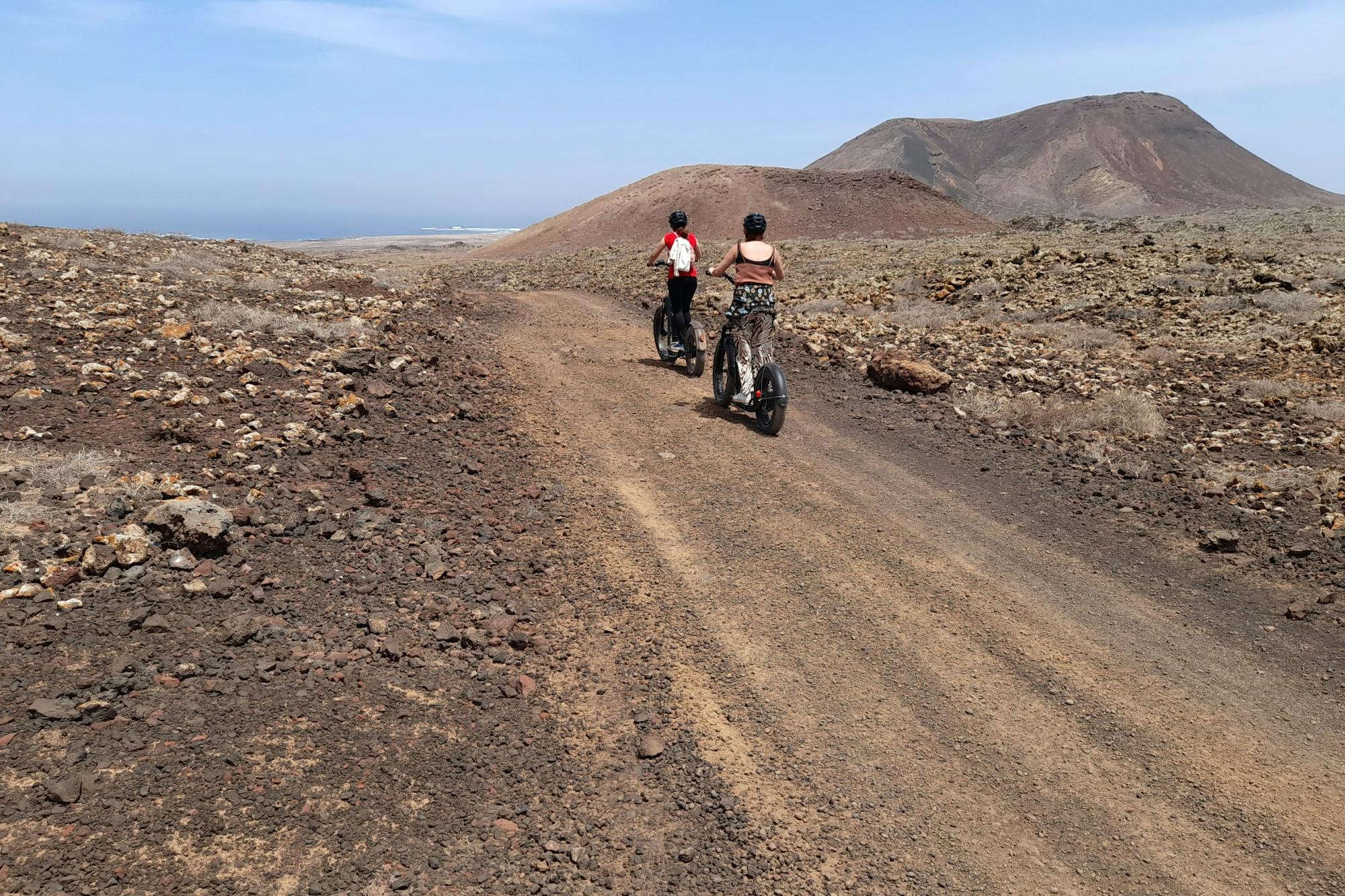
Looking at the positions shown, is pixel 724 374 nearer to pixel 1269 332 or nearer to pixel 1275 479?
A: pixel 1275 479

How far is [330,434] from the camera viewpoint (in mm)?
8023

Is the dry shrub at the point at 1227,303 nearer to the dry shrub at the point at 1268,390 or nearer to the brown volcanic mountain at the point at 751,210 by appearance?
the dry shrub at the point at 1268,390

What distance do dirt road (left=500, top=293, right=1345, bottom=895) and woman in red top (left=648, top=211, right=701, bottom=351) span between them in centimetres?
405

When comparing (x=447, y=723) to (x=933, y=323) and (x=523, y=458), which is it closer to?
(x=523, y=458)

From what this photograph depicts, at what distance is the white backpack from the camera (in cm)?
1166

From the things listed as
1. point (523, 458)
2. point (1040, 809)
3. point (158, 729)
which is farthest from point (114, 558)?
point (1040, 809)

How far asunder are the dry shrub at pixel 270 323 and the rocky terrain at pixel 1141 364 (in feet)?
23.0

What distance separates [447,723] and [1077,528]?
588cm

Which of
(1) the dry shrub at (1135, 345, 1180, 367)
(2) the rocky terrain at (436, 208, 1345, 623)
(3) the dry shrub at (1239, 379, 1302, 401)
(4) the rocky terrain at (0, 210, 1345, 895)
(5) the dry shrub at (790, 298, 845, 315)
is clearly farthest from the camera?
(5) the dry shrub at (790, 298, 845, 315)

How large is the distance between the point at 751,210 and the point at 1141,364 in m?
38.7

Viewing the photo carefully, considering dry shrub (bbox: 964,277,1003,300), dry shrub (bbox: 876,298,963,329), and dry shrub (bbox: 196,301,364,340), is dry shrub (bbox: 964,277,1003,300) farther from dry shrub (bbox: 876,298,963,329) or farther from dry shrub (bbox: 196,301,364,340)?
dry shrub (bbox: 196,301,364,340)

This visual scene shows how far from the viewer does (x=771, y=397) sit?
9664 millimetres

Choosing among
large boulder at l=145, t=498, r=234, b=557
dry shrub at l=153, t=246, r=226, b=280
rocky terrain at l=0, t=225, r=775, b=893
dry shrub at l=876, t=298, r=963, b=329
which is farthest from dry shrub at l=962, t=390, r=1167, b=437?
dry shrub at l=153, t=246, r=226, b=280

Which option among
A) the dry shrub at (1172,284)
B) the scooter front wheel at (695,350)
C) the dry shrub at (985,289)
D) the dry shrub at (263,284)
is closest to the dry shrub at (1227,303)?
the dry shrub at (1172,284)
